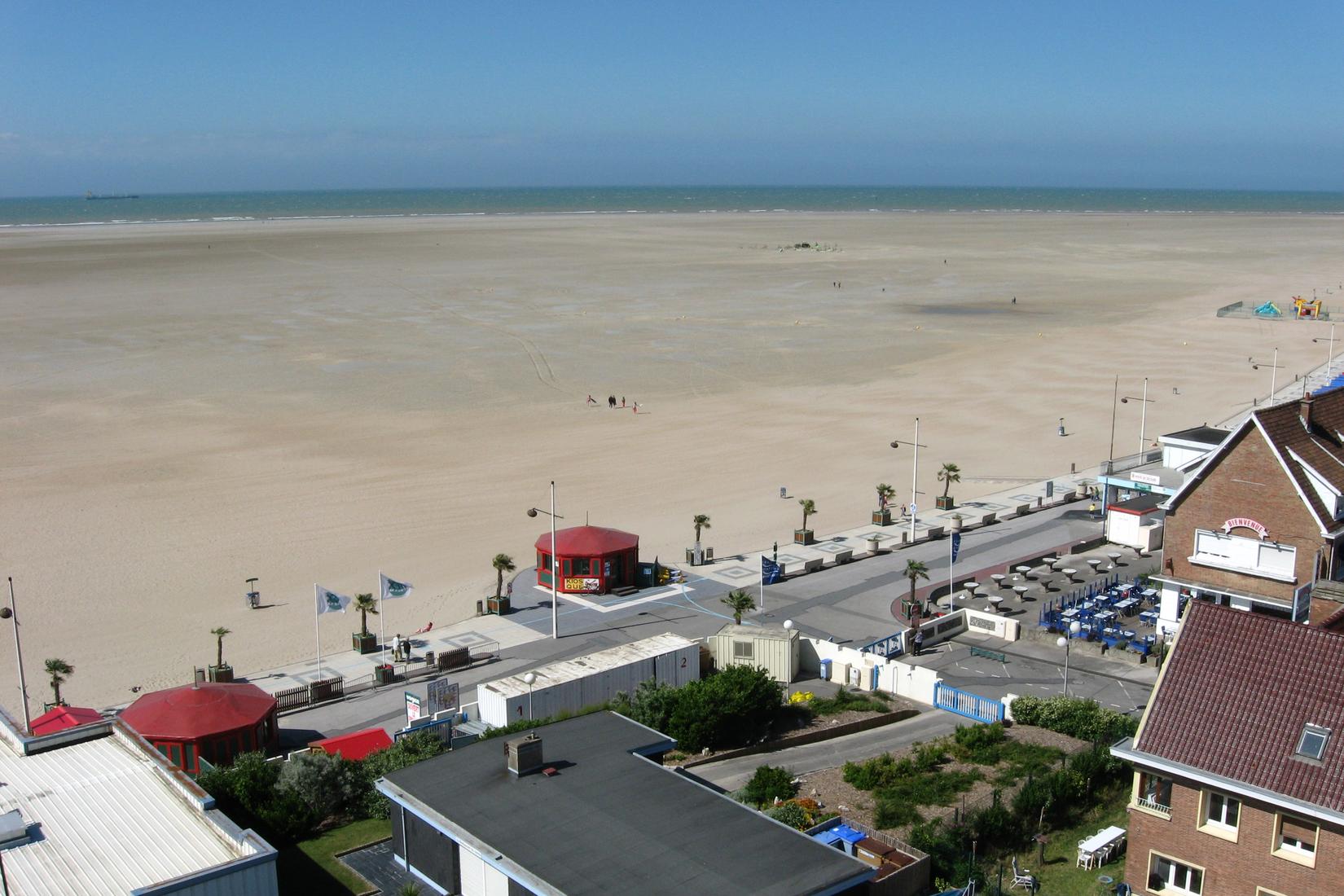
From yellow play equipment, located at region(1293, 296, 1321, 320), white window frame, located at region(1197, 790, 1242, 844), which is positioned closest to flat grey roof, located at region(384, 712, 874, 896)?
white window frame, located at region(1197, 790, 1242, 844)

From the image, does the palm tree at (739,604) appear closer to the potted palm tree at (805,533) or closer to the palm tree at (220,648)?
the potted palm tree at (805,533)

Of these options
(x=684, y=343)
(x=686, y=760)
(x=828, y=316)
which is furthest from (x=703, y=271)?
(x=686, y=760)

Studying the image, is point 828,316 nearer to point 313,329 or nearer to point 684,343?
point 684,343

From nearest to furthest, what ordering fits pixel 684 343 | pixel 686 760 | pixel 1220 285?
pixel 686 760
pixel 684 343
pixel 1220 285

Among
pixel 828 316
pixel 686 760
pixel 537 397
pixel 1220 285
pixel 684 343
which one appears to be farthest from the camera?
pixel 1220 285

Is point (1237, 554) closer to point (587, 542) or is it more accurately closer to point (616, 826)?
point (587, 542)

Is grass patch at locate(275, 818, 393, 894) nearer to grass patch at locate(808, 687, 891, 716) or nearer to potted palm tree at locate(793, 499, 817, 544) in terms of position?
grass patch at locate(808, 687, 891, 716)
